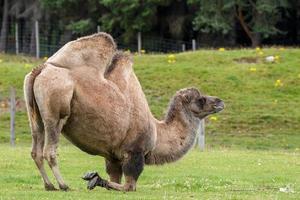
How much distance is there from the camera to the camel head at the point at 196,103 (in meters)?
13.2

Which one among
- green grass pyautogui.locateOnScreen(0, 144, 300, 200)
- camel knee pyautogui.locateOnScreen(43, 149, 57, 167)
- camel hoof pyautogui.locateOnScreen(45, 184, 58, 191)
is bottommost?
green grass pyautogui.locateOnScreen(0, 144, 300, 200)

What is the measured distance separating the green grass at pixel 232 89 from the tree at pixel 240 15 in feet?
15.8

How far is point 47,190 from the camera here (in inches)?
472

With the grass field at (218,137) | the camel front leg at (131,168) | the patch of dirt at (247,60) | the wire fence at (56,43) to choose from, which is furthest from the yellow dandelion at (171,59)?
the camel front leg at (131,168)

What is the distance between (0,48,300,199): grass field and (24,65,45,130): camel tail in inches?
38.4

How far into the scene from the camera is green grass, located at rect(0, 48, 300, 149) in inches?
1107

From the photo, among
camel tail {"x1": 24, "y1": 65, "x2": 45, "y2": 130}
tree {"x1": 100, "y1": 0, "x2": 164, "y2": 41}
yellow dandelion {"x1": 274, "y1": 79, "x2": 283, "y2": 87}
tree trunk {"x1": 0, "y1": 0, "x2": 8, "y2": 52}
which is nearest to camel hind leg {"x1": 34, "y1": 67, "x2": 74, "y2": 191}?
camel tail {"x1": 24, "y1": 65, "x2": 45, "y2": 130}

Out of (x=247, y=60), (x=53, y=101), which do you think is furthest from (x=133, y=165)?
(x=247, y=60)

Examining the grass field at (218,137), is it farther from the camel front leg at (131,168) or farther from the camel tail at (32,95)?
the camel tail at (32,95)

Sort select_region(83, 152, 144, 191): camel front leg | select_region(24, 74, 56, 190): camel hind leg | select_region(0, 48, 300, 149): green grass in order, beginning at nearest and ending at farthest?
select_region(24, 74, 56, 190): camel hind leg < select_region(83, 152, 144, 191): camel front leg < select_region(0, 48, 300, 149): green grass

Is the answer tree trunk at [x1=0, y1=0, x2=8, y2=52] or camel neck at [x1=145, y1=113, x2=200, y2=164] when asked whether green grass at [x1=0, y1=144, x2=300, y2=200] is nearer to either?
camel neck at [x1=145, y1=113, x2=200, y2=164]

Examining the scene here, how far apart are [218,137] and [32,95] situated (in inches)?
653

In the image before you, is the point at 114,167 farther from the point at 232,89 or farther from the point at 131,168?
the point at 232,89

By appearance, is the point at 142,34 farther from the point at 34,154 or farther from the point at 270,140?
the point at 34,154
